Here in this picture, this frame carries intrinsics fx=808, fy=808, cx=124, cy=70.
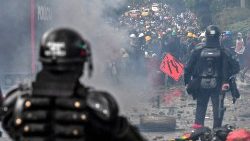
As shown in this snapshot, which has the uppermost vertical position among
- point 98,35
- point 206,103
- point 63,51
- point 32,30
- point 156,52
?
point 63,51

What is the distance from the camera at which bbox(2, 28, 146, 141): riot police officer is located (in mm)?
4109

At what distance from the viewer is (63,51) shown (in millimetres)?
4152

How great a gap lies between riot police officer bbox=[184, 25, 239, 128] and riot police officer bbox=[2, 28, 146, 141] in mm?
9440

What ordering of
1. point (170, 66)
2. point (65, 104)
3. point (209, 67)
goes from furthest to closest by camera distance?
point (170, 66) < point (209, 67) < point (65, 104)

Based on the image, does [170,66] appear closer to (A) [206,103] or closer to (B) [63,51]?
(A) [206,103]

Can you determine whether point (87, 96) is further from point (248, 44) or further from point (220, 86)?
point (248, 44)

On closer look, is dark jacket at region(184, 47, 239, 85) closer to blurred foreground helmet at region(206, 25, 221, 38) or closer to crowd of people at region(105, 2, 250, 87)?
blurred foreground helmet at region(206, 25, 221, 38)

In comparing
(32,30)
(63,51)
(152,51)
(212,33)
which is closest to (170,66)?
(32,30)

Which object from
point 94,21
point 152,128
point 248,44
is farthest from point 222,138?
point 94,21

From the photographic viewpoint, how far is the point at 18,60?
21.7 meters

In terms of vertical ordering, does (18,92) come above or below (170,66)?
above

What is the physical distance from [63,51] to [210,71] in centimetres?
970

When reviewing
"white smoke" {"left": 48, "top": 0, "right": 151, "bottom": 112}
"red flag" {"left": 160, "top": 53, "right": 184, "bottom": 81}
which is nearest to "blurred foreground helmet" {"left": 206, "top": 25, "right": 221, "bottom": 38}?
"white smoke" {"left": 48, "top": 0, "right": 151, "bottom": 112}

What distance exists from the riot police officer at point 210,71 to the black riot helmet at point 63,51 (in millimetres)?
9423
